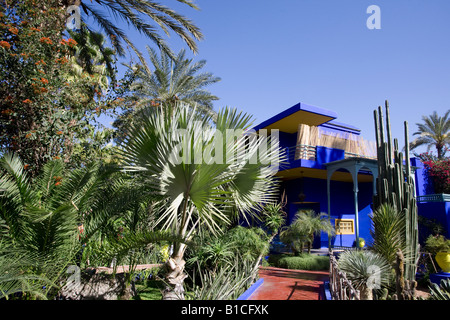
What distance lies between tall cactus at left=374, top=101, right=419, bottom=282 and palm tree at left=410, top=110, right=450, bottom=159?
1741 cm

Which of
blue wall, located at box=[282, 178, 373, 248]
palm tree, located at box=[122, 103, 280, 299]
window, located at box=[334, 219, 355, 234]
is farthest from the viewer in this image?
window, located at box=[334, 219, 355, 234]

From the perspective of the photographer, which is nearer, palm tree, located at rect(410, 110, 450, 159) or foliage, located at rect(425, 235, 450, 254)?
foliage, located at rect(425, 235, 450, 254)

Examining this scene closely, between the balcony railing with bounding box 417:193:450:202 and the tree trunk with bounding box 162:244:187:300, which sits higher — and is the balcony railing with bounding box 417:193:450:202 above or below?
above

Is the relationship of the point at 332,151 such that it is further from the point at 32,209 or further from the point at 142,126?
the point at 32,209

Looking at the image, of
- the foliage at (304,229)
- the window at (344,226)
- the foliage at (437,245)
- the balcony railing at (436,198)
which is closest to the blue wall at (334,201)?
the window at (344,226)

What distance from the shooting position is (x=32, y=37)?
647 cm

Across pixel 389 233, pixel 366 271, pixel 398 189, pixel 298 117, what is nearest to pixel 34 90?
pixel 366 271

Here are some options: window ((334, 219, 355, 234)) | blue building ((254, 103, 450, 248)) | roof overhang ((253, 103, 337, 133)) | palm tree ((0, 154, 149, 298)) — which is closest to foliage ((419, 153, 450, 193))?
blue building ((254, 103, 450, 248))

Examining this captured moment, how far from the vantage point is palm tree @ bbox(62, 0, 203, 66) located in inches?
344

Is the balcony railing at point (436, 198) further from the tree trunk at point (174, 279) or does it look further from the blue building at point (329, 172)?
the tree trunk at point (174, 279)

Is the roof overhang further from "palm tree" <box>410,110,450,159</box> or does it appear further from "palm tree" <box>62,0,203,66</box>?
"palm tree" <box>410,110,450,159</box>

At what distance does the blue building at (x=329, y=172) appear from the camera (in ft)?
42.8
